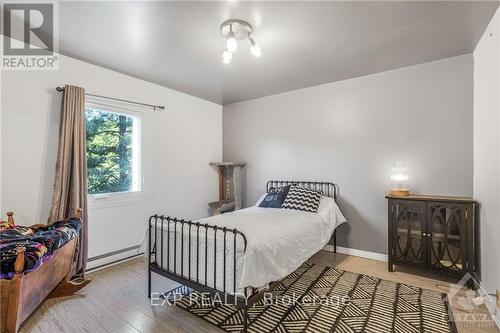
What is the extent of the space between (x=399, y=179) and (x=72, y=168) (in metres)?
3.72

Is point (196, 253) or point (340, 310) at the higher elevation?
point (196, 253)

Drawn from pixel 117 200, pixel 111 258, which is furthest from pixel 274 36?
pixel 111 258

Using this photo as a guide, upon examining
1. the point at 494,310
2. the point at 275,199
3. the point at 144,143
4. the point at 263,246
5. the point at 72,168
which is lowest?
the point at 494,310

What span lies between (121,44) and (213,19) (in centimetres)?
107

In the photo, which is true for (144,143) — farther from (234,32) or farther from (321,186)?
(321,186)

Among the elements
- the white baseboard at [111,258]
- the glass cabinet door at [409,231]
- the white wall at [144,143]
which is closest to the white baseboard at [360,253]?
the glass cabinet door at [409,231]

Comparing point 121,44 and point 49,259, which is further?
point 121,44

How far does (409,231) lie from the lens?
289cm

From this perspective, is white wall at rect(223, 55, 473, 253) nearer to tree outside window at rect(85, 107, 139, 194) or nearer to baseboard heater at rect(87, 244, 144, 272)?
tree outside window at rect(85, 107, 139, 194)

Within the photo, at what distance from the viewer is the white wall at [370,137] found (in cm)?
290

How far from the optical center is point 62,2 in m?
1.95

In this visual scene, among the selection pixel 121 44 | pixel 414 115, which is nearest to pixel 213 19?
pixel 121 44

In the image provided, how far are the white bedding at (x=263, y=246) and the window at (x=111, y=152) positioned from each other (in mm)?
1415

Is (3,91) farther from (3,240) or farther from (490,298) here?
(490,298)
